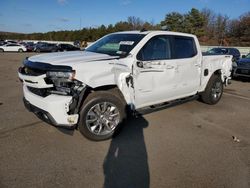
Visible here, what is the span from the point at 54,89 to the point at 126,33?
2213 millimetres

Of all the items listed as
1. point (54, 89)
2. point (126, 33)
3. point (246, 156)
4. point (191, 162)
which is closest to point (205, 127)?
point (246, 156)

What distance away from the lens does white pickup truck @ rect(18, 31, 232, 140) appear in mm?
3586

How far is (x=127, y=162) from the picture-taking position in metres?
3.46

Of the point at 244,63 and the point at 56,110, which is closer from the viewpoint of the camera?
the point at 56,110

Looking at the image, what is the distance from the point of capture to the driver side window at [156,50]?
436 cm

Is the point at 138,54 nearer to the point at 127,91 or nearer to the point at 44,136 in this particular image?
the point at 127,91

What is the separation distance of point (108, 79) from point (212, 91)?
12.1 feet

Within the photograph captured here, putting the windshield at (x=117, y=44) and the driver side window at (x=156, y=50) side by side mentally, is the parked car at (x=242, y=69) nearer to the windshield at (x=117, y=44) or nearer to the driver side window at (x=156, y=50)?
the driver side window at (x=156, y=50)

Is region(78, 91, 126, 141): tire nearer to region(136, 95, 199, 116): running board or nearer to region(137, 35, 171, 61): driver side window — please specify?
region(136, 95, 199, 116): running board

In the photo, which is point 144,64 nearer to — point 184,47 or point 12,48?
point 184,47

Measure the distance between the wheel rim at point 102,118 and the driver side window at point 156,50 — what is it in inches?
41.4

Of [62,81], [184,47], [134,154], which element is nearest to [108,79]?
[62,81]

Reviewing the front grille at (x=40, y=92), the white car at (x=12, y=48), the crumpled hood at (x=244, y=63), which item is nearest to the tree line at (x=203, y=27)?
the white car at (x=12, y=48)

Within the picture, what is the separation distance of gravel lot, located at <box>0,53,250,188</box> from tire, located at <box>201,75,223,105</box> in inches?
39.4
